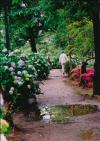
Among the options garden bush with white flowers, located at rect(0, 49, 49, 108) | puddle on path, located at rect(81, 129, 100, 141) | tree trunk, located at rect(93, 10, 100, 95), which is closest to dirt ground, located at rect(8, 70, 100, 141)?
puddle on path, located at rect(81, 129, 100, 141)

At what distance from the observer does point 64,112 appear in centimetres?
1327

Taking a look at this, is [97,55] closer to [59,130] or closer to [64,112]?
[64,112]

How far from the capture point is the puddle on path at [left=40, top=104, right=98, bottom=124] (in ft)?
39.0

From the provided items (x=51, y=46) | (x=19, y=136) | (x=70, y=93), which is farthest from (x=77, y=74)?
(x=51, y=46)

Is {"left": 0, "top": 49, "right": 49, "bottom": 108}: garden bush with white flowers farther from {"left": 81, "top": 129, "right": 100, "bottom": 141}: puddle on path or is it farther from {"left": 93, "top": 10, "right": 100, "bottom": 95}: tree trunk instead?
{"left": 93, "top": 10, "right": 100, "bottom": 95}: tree trunk

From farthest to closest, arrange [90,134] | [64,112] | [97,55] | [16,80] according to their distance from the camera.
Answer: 1. [97,55]
2. [64,112]
3. [16,80]
4. [90,134]

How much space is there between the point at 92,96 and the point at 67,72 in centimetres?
1295

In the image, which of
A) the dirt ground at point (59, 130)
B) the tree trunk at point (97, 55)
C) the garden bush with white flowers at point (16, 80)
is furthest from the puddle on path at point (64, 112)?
the tree trunk at point (97, 55)

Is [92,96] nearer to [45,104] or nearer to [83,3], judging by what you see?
[45,104]

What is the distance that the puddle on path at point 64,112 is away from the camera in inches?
468

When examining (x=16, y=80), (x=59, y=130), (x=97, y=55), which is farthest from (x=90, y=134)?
(x=97, y=55)

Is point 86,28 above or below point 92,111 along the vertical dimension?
above

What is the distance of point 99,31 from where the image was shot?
16.4m

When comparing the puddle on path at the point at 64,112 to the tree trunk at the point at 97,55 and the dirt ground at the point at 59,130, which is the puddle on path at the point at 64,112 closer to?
the dirt ground at the point at 59,130
